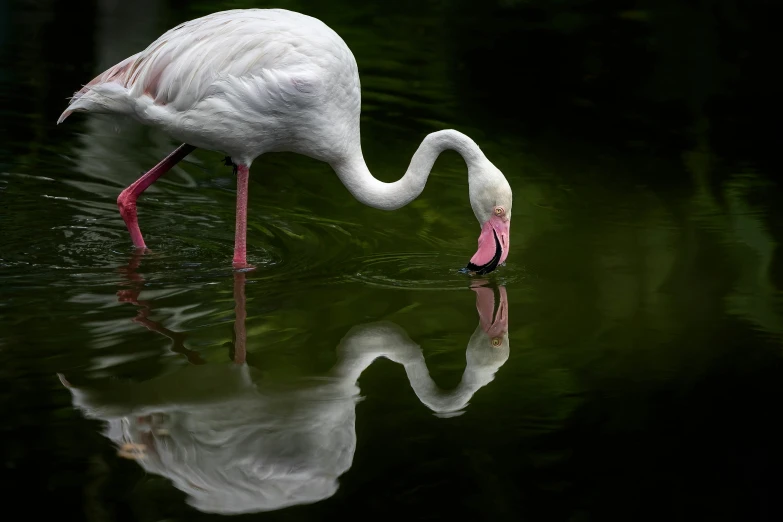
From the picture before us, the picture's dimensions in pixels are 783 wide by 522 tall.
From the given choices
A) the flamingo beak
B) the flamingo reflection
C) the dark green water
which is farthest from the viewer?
the flamingo beak

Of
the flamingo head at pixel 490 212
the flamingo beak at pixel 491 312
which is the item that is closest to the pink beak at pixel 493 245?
the flamingo head at pixel 490 212

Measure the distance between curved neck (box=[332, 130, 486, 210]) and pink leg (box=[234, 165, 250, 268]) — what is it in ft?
1.92

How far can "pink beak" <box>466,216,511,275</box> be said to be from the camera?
274 inches

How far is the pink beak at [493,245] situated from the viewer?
6953mm

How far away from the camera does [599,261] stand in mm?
7703

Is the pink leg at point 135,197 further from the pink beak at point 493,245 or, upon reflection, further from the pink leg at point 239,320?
the pink beak at point 493,245

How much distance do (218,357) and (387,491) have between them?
1562mm

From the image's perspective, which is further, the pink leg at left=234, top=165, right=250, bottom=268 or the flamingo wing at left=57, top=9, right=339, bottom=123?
the pink leg at left=234, top=165, right=250, bottom=268

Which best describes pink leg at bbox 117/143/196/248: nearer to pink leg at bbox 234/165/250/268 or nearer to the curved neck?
pink leg at bbox 234/165/250/268

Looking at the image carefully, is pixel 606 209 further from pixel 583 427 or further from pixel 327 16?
pixel 327 16

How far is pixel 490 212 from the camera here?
22.8 feet

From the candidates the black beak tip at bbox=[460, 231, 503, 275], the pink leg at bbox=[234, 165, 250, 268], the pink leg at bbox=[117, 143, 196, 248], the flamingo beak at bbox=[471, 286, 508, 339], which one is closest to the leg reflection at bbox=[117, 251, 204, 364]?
the pink leg at bbox=[117, 143, 196, 248]

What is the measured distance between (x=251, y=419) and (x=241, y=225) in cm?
239

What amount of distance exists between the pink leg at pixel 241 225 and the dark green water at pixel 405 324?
16 cm
